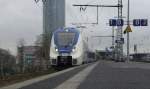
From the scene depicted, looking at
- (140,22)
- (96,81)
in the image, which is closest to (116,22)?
(140,22)

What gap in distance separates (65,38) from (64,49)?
133cm

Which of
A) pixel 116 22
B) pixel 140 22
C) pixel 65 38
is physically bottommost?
pixel 65 38

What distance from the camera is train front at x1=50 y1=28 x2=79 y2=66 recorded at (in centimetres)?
4684

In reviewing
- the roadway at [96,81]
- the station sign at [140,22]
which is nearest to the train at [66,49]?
the roadway at [96,81]

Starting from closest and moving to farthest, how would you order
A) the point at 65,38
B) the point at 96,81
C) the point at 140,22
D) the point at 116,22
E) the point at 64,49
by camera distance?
the point at 96,81 < the point at 64,49 < the point at 65,38 < the point at 140,22 < the point at 116,22

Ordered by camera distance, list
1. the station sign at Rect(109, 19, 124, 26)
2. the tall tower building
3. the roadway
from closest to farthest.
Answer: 1. the roadway
2. the tall tower building
3. the station sign at Rect(109, 19, 124, 26)

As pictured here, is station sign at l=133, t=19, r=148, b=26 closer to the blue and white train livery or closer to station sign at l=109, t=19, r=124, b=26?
station sign at l=109, t=19, r=124, b=26

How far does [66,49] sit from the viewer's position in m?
46.8

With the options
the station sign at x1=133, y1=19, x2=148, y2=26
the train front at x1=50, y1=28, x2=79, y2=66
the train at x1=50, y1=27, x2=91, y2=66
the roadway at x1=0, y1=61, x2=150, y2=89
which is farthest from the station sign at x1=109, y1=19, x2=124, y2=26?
the roadway at x1=0, y1=61, x2=150, y2=89

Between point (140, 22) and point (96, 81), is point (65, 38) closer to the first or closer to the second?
point (96, 81)

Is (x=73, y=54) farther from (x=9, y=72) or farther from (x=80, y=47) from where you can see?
(x=9, y=72)

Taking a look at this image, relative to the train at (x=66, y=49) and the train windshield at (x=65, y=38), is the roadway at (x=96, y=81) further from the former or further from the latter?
the train windshield at (x=65, y=38)

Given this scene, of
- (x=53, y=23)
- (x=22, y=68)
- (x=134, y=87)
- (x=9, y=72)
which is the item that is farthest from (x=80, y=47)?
(x=134, y=87)

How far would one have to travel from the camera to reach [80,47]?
158 feet
